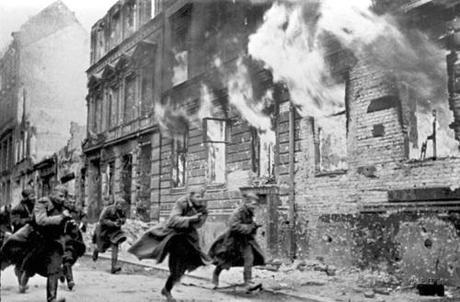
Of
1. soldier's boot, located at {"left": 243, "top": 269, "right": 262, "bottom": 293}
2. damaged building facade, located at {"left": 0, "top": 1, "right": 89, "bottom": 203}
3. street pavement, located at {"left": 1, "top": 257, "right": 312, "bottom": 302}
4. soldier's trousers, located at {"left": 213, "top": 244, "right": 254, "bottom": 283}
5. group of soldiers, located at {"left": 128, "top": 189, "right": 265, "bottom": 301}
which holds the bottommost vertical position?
street pavement, located at {"left": 1, "top": 257, "right": 312, "bottom": 302}

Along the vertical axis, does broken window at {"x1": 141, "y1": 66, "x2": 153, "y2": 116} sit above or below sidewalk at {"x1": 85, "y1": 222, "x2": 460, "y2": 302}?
above

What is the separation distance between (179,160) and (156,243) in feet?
40.6

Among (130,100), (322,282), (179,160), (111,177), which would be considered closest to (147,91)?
(130,100)

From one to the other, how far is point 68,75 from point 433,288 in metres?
31.5

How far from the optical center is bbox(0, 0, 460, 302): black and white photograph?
8969mm

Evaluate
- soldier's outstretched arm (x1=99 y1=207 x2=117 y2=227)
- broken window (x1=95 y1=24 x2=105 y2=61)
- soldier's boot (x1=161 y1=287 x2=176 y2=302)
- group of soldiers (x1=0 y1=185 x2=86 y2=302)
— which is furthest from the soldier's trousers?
broken window (x1=95 y1=24 x2=105 y2=61)

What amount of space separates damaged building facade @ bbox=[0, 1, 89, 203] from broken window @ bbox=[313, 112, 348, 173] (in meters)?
20.9

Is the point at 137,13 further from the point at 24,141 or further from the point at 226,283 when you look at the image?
the point at 24,141

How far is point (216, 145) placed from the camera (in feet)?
59.0

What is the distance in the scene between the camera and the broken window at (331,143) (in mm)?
12797

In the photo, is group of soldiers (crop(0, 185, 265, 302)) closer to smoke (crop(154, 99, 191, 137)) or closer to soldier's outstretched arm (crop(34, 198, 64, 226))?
soldier's outstretched arm (crop(34, 198, 64, 226))

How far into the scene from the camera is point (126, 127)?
26016 millimetres

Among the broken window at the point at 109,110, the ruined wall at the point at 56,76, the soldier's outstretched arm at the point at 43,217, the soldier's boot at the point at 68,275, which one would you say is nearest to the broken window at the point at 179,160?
the broken window at the point at 109,110

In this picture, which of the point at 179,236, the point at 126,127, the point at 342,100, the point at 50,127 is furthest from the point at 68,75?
the point at 179,236
